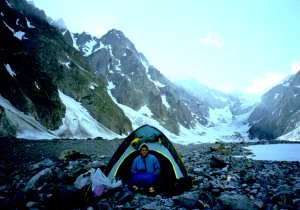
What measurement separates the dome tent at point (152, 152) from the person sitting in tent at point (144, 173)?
0.60m

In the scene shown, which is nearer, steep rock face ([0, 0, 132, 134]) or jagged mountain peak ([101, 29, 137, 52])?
steep rock face ([0, 0, 132, 134])

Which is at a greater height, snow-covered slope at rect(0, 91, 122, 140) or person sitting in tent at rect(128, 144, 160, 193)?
snow-covered slope at rect(0, 91, 122, 140)

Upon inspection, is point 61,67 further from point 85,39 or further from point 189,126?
point 189,126

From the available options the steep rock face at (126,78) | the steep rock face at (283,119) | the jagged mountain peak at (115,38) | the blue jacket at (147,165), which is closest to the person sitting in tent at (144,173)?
the blue jacket at (147,165)

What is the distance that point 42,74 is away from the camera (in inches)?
1978

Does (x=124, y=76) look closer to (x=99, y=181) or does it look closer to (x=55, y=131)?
(x=55, y=131)

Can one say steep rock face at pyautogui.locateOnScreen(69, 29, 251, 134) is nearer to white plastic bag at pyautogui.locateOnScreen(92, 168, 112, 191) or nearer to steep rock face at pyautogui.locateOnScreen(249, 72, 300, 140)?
steep rock face at pyautogui.locateOnScreen(249, 72, 300, 140)

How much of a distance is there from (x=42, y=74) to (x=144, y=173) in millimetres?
45540

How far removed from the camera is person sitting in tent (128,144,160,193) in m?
9.05

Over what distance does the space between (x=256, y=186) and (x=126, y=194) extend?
4.38m

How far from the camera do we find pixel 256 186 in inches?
370

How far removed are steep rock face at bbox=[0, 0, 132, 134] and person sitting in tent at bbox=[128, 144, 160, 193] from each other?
29629 millimetres

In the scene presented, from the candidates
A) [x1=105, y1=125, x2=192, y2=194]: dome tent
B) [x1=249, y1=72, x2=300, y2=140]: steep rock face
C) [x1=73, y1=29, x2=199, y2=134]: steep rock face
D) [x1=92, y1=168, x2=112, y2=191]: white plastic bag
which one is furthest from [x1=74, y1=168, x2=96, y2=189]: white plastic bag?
[x1=249, y1=72, x2=300, y2=140]: steep rock face

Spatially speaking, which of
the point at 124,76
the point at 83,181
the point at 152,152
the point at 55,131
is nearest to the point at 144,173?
the point at 152,152
